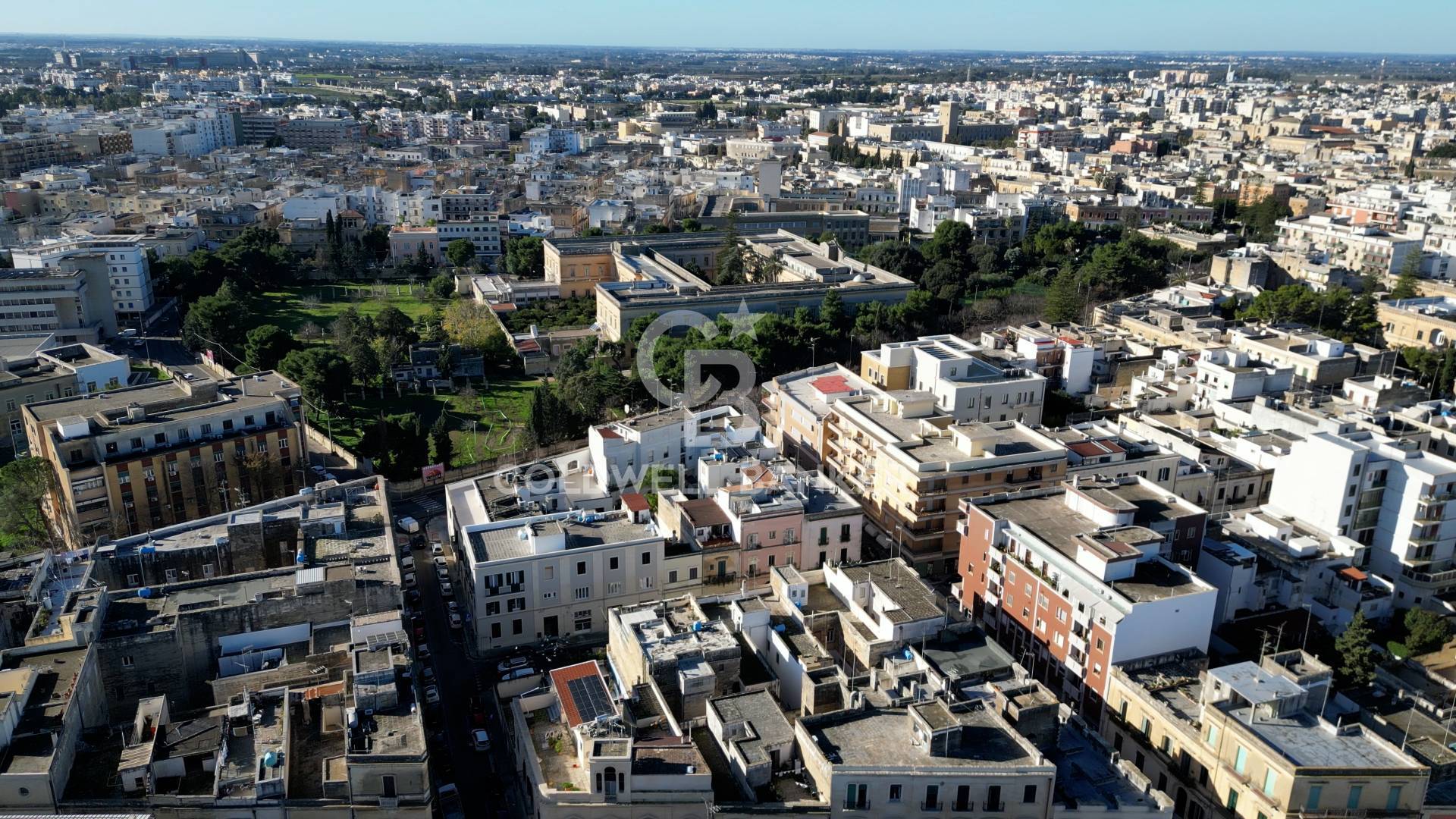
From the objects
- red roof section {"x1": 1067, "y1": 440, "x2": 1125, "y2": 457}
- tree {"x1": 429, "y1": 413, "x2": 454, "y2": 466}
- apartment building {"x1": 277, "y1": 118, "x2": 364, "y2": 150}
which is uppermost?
apartment building {"x1": 277, "y1": 118, "x2": 364, "y2": 150}

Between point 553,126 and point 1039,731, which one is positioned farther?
point 553,126

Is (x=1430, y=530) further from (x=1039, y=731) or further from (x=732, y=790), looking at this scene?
(x=732, y=790)

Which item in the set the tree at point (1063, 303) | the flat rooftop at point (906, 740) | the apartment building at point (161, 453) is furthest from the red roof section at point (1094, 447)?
the apartment building at point (161, 453)

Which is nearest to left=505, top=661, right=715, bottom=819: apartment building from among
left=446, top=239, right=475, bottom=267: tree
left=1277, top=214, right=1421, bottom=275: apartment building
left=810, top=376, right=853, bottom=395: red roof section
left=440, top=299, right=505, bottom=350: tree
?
→ left=810, top=376, right=853, bottom=395: red roof section

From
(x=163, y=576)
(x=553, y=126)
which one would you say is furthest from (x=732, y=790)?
(x=553, y=126)

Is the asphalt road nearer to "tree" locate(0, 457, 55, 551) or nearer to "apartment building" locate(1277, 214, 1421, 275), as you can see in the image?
"tree" locate(0, 457, 55, 551)

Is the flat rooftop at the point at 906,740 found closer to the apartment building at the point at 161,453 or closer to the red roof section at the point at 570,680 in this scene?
the red roof section at the point at 570,680
